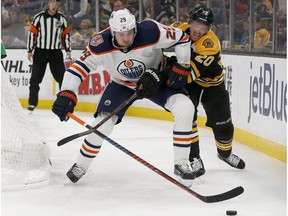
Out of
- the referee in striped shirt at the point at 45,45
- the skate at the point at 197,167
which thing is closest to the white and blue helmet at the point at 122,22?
the skate at the point at 197,167

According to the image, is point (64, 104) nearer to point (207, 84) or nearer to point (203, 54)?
point (203, 54)

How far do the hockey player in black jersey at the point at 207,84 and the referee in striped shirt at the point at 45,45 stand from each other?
3322 millimetres

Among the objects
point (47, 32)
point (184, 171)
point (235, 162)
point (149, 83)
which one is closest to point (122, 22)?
point (149, 83)

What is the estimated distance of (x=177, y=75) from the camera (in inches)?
163

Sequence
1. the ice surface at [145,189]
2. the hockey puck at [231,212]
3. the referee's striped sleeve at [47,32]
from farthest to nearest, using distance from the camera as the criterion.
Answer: the referee's striped sleeve at [47,32], the ice surface at [145,189], the hockey puck at [231,212]

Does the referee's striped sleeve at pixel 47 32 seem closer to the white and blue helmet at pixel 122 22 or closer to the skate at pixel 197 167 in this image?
the skate at pixel 197 167

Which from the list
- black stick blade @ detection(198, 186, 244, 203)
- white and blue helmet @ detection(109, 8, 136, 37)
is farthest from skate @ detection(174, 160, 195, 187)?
white and blue helmet @ detection(109, 8, 136, 37)

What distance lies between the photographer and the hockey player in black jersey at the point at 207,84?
435 cm

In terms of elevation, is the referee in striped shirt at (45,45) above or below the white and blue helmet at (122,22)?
below

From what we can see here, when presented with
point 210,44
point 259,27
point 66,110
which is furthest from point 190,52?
point 259,27

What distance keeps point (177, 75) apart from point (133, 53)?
25 cm

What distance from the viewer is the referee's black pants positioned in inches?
312

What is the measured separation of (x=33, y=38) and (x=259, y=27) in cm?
257

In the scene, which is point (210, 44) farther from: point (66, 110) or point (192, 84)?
point (66, 110)
